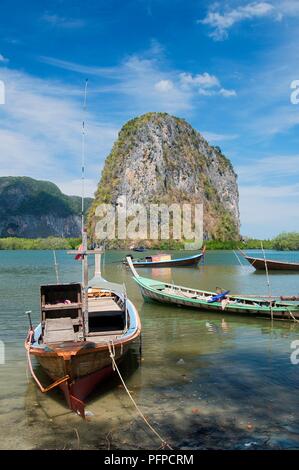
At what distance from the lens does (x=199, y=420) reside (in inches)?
386

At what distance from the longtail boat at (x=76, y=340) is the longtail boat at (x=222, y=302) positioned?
7.88 m

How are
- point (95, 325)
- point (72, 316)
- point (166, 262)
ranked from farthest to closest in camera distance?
point (166, 262) < point (95, 325) < point (72, 316)

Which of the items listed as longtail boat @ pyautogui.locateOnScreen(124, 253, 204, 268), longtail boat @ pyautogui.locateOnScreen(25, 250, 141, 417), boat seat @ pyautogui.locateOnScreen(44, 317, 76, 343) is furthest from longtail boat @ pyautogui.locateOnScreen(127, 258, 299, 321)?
longtail boat @ pyautogui.locateOnScreen(124, 253, 204, 268)

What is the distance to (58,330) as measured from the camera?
39.4 feet

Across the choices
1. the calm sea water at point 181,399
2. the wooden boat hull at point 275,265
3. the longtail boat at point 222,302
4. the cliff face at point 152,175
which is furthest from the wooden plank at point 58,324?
the cliff face at point 152,175

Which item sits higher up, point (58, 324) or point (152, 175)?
point (152, 175)

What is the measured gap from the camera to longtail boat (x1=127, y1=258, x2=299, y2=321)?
21.6 m

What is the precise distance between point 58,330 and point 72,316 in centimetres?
184

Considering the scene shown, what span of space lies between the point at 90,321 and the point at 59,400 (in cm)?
569

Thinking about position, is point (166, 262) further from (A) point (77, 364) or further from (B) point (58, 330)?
(A) point (77, 364)

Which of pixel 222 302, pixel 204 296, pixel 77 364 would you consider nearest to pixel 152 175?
pixel 204 296

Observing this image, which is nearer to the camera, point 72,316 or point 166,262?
point 72,316
